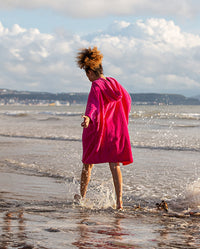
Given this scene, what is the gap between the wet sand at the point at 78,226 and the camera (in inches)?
112

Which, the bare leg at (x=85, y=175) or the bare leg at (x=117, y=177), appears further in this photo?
the bare leg at (x=85, y=175)

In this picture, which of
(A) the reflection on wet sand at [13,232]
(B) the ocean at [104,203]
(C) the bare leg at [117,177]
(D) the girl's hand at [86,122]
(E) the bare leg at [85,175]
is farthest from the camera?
(E) the bare leg at [85,175]

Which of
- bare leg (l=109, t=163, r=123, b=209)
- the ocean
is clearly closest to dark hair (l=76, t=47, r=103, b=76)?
bare leg (l=109, t=163, r=123, b=209)

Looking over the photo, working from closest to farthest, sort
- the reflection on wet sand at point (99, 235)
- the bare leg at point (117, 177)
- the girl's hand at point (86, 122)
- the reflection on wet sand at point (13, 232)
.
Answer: the reflection on wet sand at point (13, 232)
the reflection on wet sand at point (99, 235)
the girl's hand at point (86, 122)
the bare leg at point (117, 177)

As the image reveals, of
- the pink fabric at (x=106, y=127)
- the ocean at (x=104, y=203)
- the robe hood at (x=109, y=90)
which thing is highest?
the robe hood at (x=109, y=90)

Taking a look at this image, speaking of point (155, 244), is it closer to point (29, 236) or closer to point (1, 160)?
point (29, 236)

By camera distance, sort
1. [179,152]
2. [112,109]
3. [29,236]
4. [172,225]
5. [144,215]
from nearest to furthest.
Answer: [29,236]
[172,225]
[144,215]
[112,109]
[179,152]

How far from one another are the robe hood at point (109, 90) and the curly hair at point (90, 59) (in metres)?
0.19

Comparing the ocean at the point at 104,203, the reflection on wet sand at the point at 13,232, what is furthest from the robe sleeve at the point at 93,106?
the reflection on wet sand at the point at 13,232

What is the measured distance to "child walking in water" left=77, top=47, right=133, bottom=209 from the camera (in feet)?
14.4

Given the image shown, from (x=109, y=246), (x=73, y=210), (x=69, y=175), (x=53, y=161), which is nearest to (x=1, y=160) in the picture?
(x=53, y=161)

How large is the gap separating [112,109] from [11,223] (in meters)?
1.75

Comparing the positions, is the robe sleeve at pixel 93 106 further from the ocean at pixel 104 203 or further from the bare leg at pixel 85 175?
the ocean at pixel 104 203

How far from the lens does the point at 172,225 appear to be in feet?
12.0
